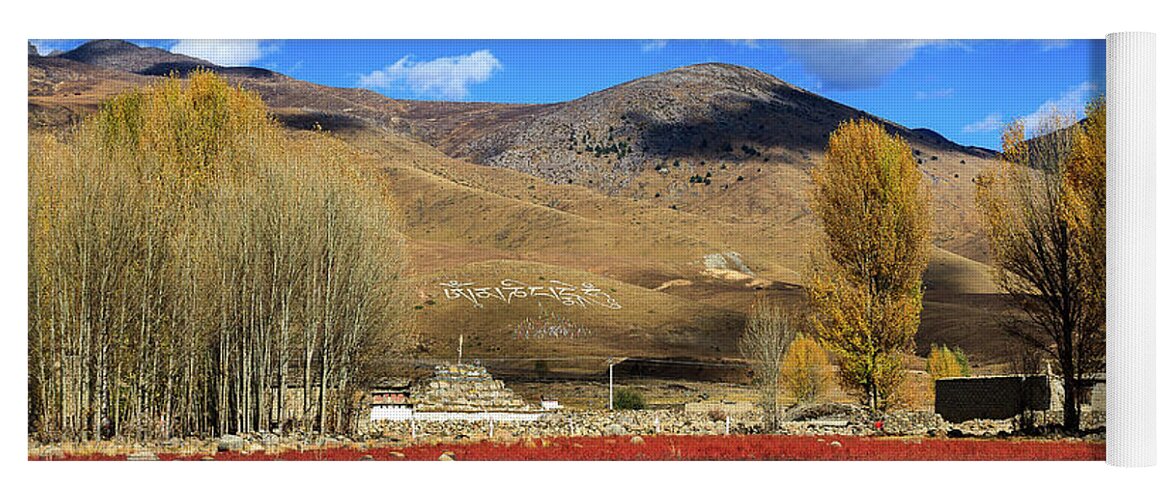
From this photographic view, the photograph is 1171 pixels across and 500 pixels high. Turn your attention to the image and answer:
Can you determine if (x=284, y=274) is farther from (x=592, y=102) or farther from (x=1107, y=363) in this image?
(x=592, y=102)

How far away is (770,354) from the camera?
2120 cm

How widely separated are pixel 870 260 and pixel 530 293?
1103 cm

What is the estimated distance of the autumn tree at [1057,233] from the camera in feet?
47.8

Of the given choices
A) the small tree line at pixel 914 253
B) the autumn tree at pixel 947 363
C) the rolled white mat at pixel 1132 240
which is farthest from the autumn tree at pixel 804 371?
the rolled white mat at pixel 1132 240

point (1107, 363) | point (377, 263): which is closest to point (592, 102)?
point (377, 263)

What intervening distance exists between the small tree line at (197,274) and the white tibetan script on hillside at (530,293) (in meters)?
7.96

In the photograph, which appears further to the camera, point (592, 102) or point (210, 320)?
point (592, 102)

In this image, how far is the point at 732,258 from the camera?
34.8m

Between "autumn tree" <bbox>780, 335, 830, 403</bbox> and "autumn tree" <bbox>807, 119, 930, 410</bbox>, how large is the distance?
2.77m

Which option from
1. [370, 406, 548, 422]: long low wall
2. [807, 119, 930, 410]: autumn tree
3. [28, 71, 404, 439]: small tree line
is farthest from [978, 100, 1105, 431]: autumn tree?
[28, 71, 404, 439]: small tree line

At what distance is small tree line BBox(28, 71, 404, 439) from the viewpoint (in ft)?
43.7

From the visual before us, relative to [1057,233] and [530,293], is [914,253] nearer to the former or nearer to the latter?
[1057,233]

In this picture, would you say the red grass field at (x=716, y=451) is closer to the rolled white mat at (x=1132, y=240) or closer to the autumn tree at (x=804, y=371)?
the rolled white mat at (x=1132, y=240)
